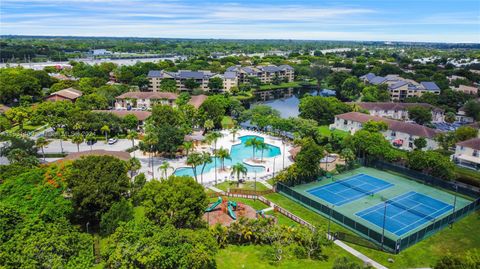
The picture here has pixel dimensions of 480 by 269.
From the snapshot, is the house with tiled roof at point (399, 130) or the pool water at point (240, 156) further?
the house with tiled roof at point (399, 130)

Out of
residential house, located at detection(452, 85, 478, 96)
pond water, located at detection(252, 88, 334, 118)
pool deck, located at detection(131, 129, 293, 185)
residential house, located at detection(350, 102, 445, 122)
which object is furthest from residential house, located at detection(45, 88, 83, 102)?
residential house, located at detection(452, 85, 478, 96)

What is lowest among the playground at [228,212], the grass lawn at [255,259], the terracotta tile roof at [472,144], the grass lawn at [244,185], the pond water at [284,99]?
the grass lawn at [255,259]

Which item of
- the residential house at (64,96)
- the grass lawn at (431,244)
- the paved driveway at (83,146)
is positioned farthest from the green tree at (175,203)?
the residential house at (64,96)

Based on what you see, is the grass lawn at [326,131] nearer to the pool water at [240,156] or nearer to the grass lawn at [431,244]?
the pool water at [240,156]

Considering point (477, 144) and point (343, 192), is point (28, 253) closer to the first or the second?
point (343, 192)

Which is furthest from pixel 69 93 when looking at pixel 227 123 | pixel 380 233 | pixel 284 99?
pixel 380 233

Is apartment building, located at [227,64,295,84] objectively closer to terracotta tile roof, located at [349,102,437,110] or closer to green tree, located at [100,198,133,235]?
terracotta tile roof, located at [349,102,437,110]
